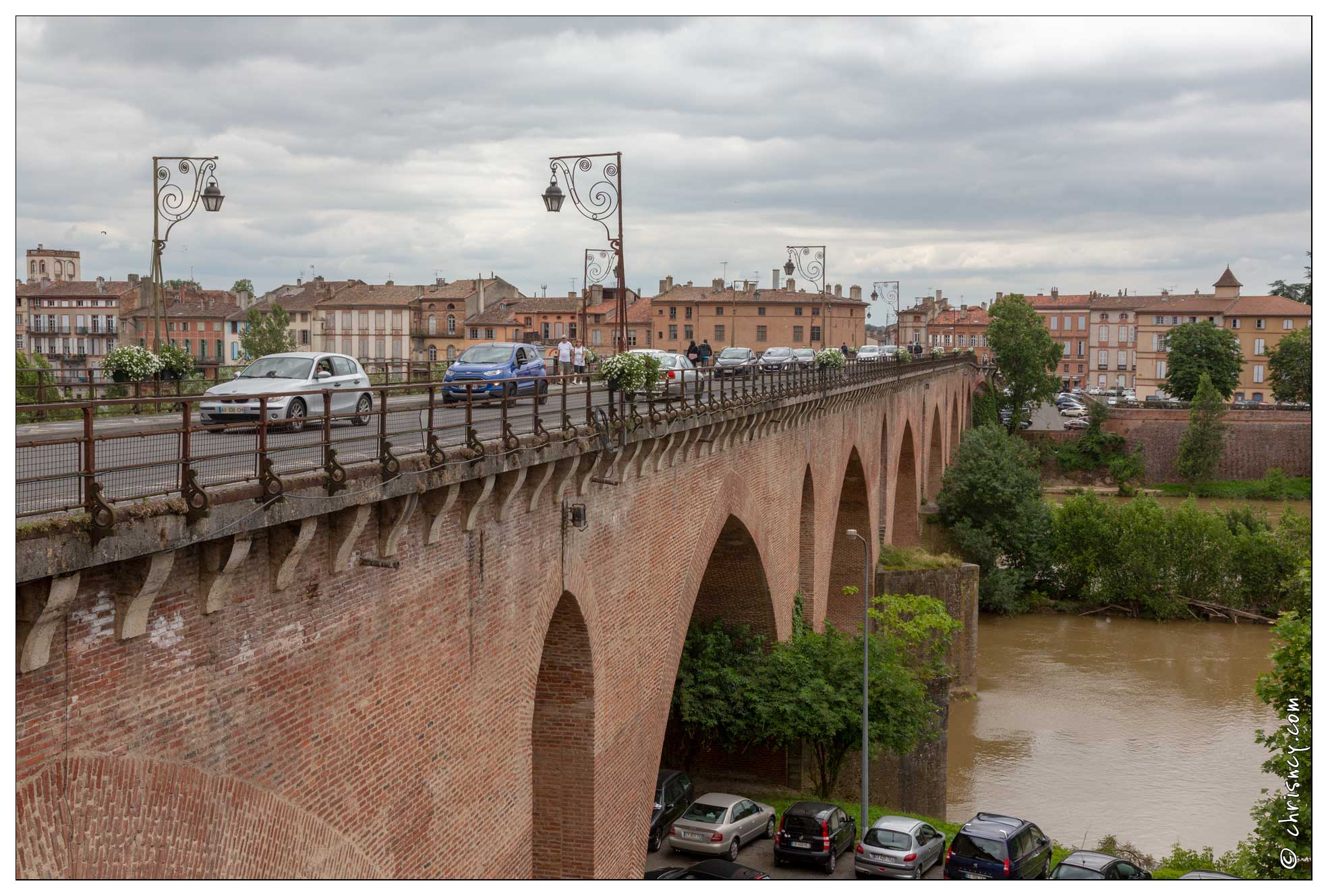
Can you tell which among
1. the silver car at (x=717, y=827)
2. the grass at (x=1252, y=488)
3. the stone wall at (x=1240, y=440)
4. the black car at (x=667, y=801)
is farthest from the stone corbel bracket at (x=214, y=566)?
the stone wall at (x=1240, y=440)

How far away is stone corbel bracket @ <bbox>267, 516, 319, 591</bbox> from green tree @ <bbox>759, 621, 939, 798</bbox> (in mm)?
17456

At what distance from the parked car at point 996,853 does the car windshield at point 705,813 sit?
4.24 meters

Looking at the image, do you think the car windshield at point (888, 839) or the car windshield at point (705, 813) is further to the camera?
the car windshield at point (705, 813)

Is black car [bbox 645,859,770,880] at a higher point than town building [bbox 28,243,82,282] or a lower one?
lower

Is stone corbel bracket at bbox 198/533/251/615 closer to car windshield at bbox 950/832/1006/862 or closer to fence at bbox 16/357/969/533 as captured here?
fence at bbox 16/357/969/533

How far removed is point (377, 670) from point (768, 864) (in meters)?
15.0

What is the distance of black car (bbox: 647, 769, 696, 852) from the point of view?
76.8 ft

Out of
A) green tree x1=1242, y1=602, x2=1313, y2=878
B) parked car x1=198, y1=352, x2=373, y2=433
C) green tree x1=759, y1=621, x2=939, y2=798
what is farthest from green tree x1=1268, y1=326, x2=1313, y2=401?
parked car x1=198, y1=352, x2=373, y2=433

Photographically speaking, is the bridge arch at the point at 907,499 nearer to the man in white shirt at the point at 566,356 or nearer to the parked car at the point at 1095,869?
the man in white shirt at the point at 566,356

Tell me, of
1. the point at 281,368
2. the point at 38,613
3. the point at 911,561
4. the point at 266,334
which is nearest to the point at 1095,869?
→ the point at 281,368

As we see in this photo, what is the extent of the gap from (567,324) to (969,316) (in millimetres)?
67642

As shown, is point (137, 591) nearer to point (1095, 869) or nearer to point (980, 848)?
point (980, 848)

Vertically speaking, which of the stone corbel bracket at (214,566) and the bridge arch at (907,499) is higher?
the stone corbel bracket at (214,566)

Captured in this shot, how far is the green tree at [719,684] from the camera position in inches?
997
